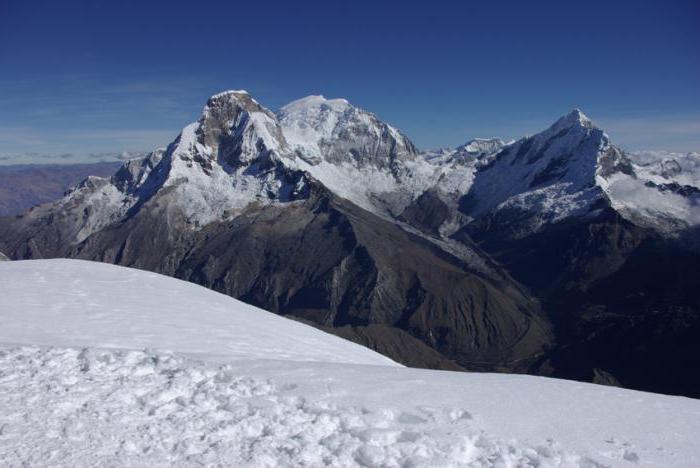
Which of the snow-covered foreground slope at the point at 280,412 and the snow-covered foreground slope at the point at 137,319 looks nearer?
the snow-covered foreground slope at the point at 280,412

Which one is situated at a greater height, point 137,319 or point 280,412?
point 280,412

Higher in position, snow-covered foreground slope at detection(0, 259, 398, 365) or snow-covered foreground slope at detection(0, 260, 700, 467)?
snow-covered foreground slope at detection(0, 260, 700, 467)

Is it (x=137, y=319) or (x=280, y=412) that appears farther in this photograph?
(x=137, y=319)

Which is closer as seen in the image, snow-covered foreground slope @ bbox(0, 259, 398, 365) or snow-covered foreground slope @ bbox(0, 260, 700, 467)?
snow-covered foreground slope @ bbox(0, 260, 700, 467)

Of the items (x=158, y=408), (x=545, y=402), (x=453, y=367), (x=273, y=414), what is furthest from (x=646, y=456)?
(x=453, y=367)

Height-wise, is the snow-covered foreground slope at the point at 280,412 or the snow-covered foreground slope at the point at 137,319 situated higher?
the snow-covered foreground slope at the point at 280,412

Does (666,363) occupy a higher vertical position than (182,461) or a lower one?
lower

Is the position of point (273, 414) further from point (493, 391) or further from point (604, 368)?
point (604, 368)

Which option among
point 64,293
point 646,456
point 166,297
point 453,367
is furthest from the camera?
point 453,367
